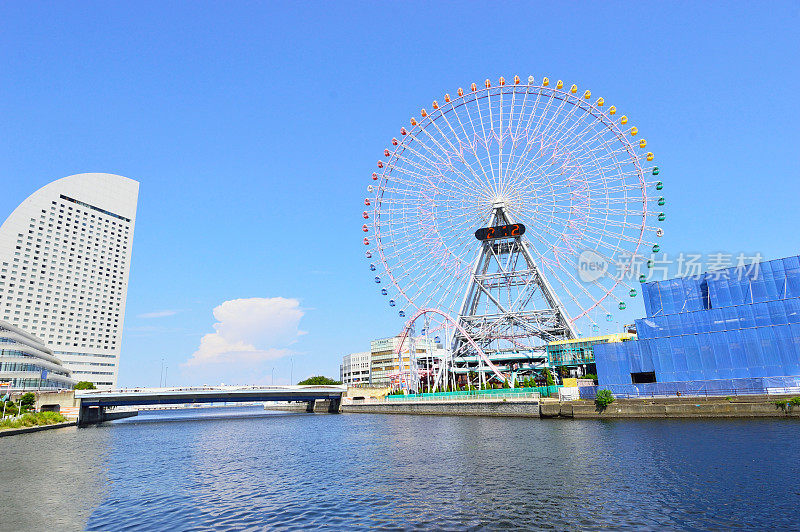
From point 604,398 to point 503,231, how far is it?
39.0 metres

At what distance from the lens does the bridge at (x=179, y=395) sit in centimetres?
10900

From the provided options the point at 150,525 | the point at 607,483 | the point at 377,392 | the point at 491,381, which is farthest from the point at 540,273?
the point at 150,525

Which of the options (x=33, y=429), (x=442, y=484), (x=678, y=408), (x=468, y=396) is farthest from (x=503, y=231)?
(x=33, y=429)

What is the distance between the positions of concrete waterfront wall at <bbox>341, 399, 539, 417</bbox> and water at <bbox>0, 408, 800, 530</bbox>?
26812 millimetres

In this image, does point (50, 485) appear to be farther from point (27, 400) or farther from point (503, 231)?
point (503, 231)

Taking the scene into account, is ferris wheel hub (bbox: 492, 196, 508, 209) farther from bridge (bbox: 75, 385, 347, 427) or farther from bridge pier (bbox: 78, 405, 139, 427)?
bridge pier (bbox: 78, 405, 139, 427)

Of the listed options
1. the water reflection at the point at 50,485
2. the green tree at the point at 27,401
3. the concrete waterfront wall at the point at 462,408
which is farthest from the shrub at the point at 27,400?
the concrete waterfront wall at the point at 462,408

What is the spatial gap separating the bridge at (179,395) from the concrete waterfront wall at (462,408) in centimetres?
1601

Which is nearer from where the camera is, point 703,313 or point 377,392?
point 703,313

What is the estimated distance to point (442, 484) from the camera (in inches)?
1177

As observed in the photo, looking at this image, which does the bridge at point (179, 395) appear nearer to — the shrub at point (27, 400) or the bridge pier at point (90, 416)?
the bridge pier at point (90, 416)

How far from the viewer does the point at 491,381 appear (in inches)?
4464

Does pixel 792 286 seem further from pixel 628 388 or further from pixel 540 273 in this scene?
pixel 540 273

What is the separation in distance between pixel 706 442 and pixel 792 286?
47.5m
